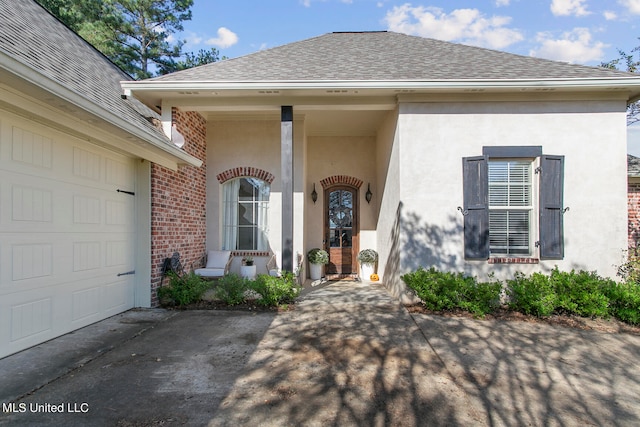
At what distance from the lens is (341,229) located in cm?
846

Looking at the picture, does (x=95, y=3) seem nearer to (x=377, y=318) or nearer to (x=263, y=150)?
(x=263, y=150)

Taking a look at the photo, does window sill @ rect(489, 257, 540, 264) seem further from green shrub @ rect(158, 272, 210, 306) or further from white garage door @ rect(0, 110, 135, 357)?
white garage door @ rect(0, 110, 135, 357)

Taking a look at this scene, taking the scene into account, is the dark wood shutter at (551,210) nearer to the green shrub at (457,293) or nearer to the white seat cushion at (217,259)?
the green shrub at (457,293)

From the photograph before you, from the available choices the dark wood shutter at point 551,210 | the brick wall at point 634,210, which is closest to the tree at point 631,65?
the brick wall at point 634,210

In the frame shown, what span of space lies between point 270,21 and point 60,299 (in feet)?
33.0

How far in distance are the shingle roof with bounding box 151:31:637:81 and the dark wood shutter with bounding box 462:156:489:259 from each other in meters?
1.49

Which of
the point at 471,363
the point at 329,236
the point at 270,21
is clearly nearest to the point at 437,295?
the point at 471,363

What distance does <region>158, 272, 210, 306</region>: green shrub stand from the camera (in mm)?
5117

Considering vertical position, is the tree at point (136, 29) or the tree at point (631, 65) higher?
the tree at point (136, 29)

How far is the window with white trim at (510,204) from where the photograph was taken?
554 centimetres

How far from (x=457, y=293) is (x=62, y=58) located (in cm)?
626

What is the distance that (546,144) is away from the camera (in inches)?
214

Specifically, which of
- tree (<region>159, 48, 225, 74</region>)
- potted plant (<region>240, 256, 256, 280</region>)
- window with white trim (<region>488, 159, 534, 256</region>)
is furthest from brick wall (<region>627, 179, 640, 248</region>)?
tree (<region>159, 48, 225, 74</region>)

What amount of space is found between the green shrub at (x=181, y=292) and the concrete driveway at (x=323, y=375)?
1.90 feet
